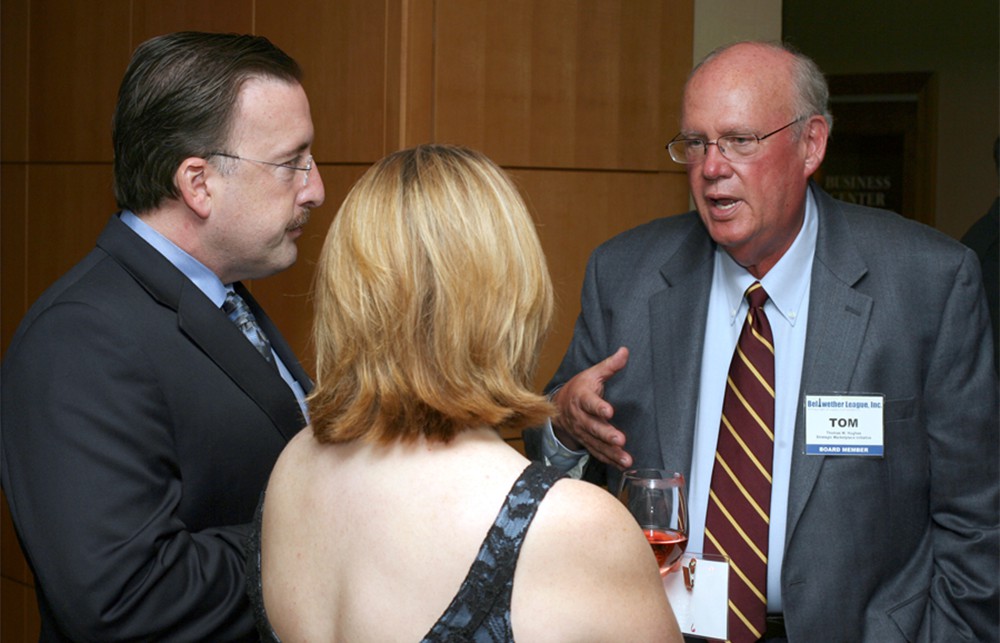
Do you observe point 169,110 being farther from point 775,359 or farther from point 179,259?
point 775,359

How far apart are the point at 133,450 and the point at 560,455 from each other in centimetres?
100

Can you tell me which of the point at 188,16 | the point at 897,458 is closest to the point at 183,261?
the point at 897,458

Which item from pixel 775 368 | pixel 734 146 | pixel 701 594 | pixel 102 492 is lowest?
pixel 701 594

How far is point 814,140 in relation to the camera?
251 cm

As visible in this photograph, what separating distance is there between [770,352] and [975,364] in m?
0.41

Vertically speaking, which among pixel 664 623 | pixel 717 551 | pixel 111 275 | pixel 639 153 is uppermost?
pixel 639 153

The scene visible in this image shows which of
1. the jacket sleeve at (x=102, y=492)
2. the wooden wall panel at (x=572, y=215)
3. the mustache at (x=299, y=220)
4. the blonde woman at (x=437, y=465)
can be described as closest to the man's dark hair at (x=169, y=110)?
the mustache at (x=299, y=220)

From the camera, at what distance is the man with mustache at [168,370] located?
179cm

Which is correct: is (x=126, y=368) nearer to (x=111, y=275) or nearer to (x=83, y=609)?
(x=111, y=275)

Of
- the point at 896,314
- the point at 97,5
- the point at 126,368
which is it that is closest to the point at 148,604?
the point at 126,368

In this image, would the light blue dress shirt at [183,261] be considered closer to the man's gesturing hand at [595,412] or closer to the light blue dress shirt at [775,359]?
the man's gesturing hand at [595,412]

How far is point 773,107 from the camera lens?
2424 millimetres

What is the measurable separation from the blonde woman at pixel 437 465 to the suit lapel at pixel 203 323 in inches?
17.0

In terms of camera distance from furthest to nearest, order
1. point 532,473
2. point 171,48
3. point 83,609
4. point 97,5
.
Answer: point 97,5
point 171,48
point 83,609
point 532,473
